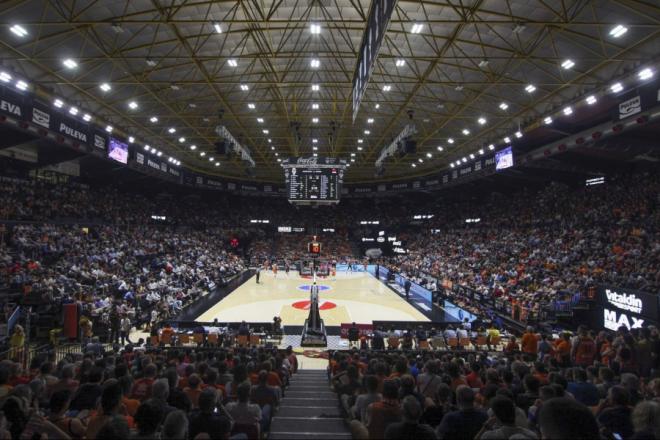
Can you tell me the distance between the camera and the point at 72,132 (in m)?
20.5

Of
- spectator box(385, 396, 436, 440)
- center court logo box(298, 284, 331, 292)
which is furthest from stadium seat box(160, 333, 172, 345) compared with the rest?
center court logo box(298, 284, 331, 292)

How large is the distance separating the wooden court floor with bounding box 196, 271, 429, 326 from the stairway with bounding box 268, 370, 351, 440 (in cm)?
998

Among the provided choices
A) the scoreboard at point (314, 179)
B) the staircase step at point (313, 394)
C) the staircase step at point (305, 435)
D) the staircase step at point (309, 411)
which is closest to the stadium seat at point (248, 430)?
the staircase step at point (305, 435)

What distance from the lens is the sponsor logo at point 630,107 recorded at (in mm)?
15070

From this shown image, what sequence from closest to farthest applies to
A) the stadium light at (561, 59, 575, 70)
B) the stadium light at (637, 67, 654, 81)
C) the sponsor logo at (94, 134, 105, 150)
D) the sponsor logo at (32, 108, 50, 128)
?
1. the stadium light at (637, 67, 654, 81)
2. the stadium light at (561, 59, 575, 70)
3. the sponsor logo at (32, 108, 50, 128)
4. the sponsor logo at (94, 134, 105, 150)

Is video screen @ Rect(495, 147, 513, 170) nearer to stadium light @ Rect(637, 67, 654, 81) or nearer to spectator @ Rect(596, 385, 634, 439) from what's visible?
stadium light @ Rect(637, 67, 654, 81)

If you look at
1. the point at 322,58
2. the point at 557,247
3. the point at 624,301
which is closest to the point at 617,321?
the point at 624,301

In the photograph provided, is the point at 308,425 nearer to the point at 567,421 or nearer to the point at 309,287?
the point at 567,421

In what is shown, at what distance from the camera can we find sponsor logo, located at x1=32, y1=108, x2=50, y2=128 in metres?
17.7

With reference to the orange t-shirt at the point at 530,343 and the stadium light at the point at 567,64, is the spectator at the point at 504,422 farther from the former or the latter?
the stadium light at the point at 567,64

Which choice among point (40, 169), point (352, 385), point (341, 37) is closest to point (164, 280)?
point (40, 169)

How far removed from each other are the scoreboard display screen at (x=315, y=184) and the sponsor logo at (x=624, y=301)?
49.2 ft

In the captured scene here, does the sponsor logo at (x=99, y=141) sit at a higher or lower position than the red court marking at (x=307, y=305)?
higher

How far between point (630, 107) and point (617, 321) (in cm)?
888
